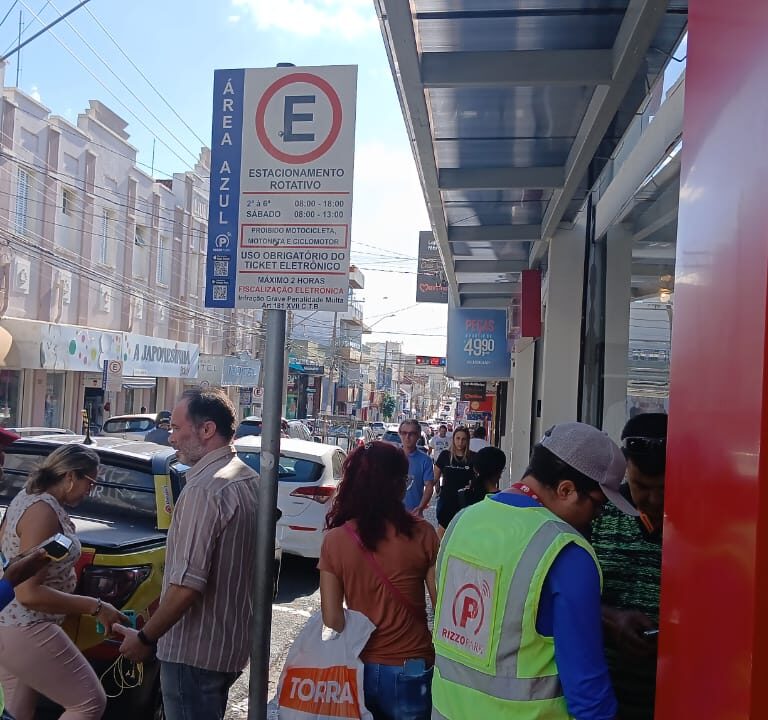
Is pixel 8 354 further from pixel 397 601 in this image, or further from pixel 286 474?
pixel 397 601

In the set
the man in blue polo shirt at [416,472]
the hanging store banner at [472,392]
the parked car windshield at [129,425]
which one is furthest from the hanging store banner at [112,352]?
the man in blue polo shirt at [416,472]

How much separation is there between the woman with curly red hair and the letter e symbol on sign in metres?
1.47

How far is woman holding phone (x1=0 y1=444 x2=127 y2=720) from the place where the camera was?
3416mm

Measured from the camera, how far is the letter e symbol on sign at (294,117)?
125 inches

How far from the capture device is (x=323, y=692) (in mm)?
3031

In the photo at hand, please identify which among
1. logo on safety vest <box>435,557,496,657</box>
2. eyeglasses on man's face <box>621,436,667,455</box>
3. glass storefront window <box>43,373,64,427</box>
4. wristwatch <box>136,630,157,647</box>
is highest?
eyeglasses on man's face <box>621,436,667,455</box>

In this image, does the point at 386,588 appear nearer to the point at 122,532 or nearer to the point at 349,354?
the point at 122,532

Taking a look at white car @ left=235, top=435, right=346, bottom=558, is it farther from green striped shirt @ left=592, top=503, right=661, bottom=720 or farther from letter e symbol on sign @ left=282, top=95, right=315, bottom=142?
green striped shirt @ left=592, top=503, right=661, bottom=720

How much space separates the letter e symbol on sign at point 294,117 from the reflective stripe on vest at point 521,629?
188 cm

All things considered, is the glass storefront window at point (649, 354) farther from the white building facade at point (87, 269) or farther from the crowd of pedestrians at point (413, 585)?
the white building facade at point (87, 269)

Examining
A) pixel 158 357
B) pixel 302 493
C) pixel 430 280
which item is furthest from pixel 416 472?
pixel 158 357

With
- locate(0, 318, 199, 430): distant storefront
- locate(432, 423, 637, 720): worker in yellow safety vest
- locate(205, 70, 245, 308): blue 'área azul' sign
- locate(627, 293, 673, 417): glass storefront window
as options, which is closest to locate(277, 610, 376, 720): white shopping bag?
locate(432, 423, 637, 720): worker in yellow safety vest

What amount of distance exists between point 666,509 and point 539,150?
4.74m

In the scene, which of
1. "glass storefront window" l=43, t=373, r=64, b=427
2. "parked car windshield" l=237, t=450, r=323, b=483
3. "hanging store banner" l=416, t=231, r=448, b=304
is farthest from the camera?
"glass storefront window" l=43, t=373, r=64, b=427
